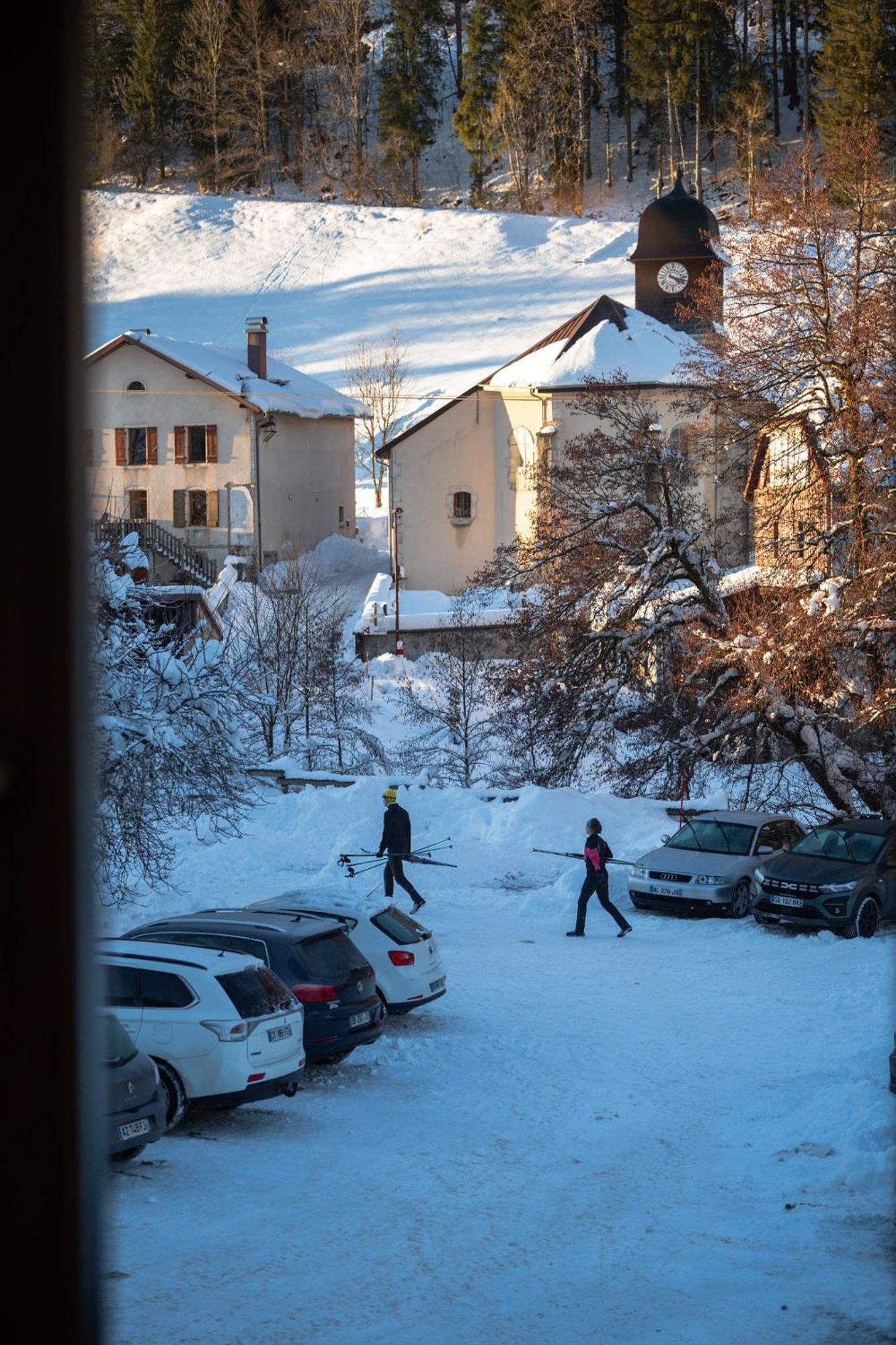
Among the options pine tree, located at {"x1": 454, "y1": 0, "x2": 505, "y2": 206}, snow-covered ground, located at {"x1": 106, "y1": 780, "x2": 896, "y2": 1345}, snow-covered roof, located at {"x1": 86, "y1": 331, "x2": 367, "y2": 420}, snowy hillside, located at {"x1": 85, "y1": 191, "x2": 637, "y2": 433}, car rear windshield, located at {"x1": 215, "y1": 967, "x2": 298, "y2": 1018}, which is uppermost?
pine tree, located at {"x1": 454, "y1": 0, "x2": 505, "y2": 206}

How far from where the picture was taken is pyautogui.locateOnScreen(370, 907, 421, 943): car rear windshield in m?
14.9

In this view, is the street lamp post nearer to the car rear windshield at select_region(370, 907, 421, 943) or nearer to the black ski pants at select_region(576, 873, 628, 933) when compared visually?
the black ski pants at select_region(576, 873, 628, 933)

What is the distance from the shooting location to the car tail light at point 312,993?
1302 cm

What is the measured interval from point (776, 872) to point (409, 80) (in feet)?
318

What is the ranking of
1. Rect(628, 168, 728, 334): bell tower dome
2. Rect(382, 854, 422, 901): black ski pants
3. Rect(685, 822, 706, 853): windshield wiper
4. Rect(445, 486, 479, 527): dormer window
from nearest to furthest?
1. Rect(382, 854, 422, 901): black ski pants
2. Rect(685, 822, 706, 853): windshield wiper
3. Rect(628, 168, 728, 334): bell tower dome
4. Rect(445, 486, 479, 527): dormer window

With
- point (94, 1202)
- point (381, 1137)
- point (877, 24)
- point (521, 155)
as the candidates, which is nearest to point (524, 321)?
point (521, 155)

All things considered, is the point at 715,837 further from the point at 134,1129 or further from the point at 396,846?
the point at 134,1129

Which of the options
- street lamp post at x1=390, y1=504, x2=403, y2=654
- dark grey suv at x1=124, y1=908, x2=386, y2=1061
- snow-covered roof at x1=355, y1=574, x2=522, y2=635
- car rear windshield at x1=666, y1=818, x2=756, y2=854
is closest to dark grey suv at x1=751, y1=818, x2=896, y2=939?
car rear windshield at x1=666, y1=818, x2=756, y2=854

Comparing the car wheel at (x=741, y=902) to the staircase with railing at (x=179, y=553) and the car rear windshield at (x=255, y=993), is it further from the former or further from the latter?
the staircase with railing at (x=179, y=553)

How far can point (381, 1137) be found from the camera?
1146 cm

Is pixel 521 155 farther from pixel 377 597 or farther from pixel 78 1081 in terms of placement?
pixel 78 1081

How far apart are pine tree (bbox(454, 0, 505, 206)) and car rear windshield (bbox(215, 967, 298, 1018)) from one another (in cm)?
9902

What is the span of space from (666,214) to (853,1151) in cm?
5440

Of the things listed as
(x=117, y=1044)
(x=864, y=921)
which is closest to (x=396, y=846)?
(x=864, y=921)
